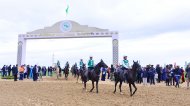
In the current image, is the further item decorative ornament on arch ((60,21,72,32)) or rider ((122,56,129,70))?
decorative ornament on arch ((60,21,72,32))

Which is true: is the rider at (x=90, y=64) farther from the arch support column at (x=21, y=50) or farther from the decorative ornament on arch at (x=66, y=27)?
the arch support column at (x=21, y=50)

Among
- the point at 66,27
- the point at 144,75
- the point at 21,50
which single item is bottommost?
the point at 144,75

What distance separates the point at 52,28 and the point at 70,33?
262cm

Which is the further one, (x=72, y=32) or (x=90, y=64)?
(x=72, y=32)

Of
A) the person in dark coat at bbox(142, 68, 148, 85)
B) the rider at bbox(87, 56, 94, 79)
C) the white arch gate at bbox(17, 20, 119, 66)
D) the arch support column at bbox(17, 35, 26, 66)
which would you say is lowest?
the person in dark coat at bbox(142, 68, 148, 85)

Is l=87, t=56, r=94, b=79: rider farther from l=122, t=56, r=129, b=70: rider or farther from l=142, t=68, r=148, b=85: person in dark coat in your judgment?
l=142, t=68, r=148, b=85: person in dark coat

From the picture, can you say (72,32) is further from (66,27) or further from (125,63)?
(125,63)

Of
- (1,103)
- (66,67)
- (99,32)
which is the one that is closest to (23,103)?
(1,103)

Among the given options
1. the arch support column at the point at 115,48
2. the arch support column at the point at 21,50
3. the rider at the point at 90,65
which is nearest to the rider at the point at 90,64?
the rider at the point at 90,65

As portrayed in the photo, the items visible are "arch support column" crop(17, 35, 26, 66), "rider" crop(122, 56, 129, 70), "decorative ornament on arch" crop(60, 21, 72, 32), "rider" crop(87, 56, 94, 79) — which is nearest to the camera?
"rider" crop(122, 56, 129, 70)

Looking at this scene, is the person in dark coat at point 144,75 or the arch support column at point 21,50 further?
the arch support column at point 21,50

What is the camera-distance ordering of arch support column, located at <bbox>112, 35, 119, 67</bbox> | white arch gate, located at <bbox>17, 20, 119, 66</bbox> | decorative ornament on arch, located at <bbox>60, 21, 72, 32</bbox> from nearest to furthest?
arch support column, located at <bbox>112, 35, 119, 67</bbox>
white arch gate, located at <bbox>17, 20, 119, 66</bbox>
decorative ornament on arch, located at <bbox>60, 21, 72, 32</bbox>

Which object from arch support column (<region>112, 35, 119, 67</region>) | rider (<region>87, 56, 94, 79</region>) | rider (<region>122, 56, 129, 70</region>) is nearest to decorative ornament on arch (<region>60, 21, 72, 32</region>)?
arch support column (<region>112, 35, 119, 67</region>)

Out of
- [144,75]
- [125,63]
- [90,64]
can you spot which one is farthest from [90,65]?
[144,75]
